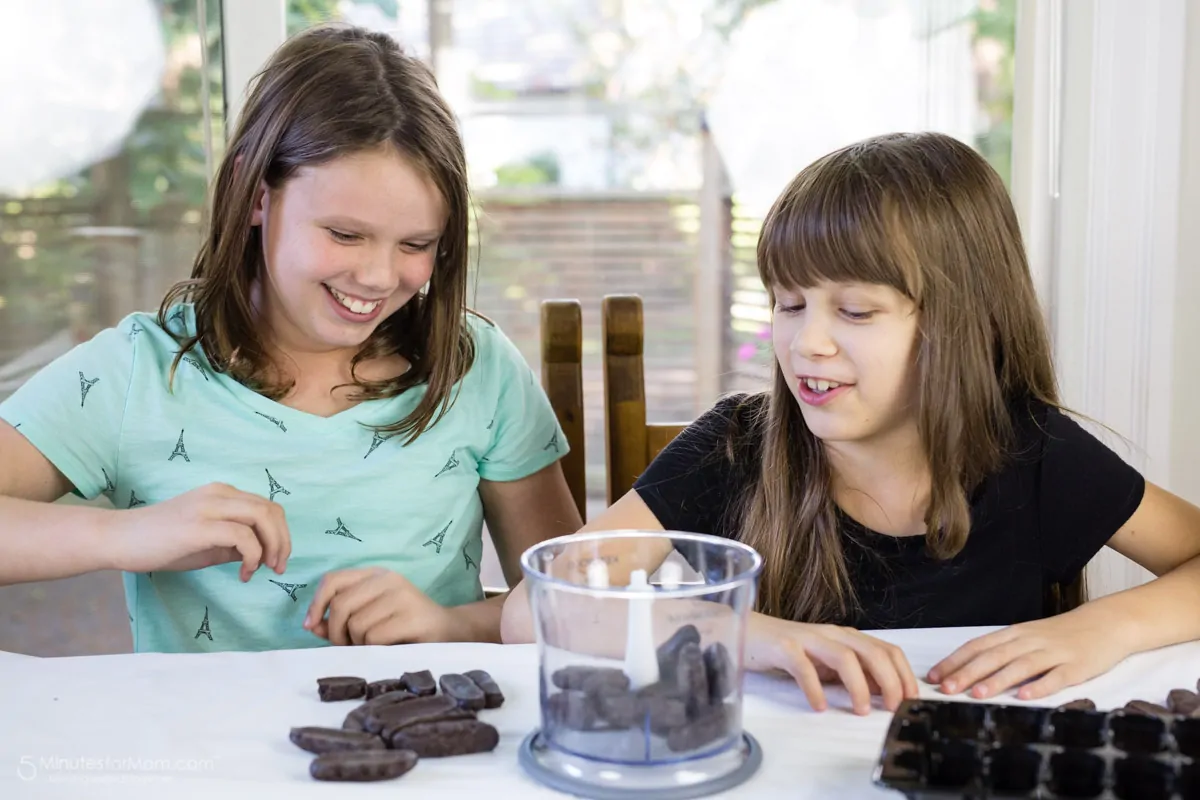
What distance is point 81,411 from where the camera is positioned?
133 cm

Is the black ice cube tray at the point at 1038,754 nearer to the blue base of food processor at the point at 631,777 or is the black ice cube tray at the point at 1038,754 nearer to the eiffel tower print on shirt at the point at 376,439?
the blue base of food processor at the point at 631,777

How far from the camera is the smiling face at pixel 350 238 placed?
127cm

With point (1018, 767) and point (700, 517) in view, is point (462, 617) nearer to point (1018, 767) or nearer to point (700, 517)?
point (700, 517)

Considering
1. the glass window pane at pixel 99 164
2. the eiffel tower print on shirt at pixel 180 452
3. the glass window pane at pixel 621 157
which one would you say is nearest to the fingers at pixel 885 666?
the eiffel tower print on shirt at pixel 180 452

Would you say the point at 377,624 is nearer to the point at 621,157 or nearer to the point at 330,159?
the point at 330,159

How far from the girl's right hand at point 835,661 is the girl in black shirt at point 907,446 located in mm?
271

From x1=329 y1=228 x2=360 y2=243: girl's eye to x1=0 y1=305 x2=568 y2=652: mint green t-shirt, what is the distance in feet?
0.68

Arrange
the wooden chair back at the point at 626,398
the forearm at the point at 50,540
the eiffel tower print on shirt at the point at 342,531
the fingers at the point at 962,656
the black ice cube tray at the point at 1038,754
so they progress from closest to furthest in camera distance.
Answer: the black ice cube tray at the point at 1038,754, the fingers at the point at 962,656, the forearm at the point at 50,540, the eiffel tower print on shirt at the point at 342,531, the wooden chair back at the point at 626,398

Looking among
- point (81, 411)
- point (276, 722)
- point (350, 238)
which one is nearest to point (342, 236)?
point (350, 238)

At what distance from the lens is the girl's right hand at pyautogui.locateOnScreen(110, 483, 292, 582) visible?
105 cm

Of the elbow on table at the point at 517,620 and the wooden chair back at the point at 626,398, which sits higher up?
the wooden chair back at the point at 626,398

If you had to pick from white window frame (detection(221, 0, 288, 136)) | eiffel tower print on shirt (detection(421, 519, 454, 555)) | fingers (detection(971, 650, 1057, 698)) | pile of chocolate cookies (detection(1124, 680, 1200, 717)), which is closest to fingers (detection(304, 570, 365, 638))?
eiffel tower print on shirt (detection(421, 519, 454, 555))

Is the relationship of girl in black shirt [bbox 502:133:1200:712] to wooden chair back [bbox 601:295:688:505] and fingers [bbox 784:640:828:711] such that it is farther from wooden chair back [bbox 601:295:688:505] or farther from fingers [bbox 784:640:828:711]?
fingers [bbox 784:640:828:711]

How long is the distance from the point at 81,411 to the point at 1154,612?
108 centimetres
